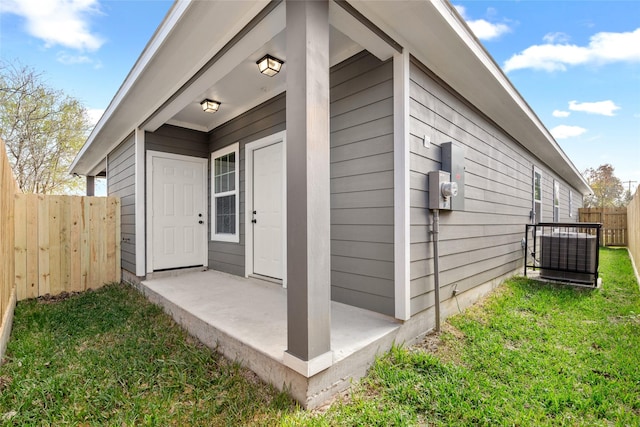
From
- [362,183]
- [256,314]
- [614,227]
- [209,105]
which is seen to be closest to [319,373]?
[256,314]

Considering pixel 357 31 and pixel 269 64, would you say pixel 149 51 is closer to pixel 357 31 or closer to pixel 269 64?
pixel 269 64

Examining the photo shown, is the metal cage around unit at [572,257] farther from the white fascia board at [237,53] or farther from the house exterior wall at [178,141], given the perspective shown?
the house exterior wall at [178,141]

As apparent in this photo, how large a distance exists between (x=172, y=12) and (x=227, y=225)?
3.01 m

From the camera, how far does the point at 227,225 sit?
183 inches

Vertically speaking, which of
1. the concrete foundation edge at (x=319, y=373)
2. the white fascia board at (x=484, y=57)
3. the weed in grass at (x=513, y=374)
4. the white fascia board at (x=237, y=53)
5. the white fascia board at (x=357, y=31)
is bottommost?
the weed in grass at (x=513, y=374)

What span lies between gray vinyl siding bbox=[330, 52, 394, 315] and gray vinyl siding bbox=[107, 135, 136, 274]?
11.4 ft

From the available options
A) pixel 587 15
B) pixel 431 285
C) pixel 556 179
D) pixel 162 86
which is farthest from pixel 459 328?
pixel 587 15

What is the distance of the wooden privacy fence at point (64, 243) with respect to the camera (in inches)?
161

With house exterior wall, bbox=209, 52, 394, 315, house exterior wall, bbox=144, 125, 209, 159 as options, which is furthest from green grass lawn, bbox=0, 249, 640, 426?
house exterior wall, bbox=144, 125, 209, 159

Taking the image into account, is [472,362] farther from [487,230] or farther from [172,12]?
[172,12]

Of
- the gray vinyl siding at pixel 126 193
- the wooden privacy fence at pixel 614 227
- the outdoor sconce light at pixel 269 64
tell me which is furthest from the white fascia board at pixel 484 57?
the wooden privacy fence at pixel 614 227

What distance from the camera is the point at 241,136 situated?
14.2 feet

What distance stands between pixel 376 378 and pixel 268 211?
8.34 feet

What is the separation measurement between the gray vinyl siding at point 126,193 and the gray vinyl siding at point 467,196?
13.8 feet
